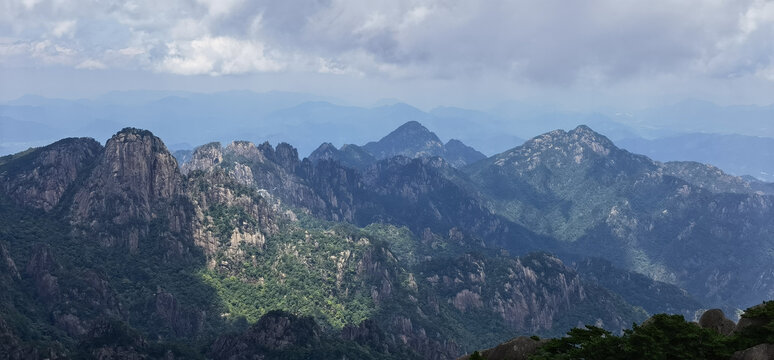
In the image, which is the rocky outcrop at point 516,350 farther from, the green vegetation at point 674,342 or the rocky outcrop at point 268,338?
the rocky outcrop at point 268,338

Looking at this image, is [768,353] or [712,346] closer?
[768,353]

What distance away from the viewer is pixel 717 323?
68.1m

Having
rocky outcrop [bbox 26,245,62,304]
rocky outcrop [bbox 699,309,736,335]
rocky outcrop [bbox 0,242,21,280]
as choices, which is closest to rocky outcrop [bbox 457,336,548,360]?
rocky outcrop [bbox 699,309,736,335]

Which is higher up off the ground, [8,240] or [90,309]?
[8,240]

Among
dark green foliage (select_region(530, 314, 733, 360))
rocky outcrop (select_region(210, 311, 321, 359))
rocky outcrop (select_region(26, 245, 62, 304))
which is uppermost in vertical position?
rocky outcrop (select_region(26, 245, 62, 304))

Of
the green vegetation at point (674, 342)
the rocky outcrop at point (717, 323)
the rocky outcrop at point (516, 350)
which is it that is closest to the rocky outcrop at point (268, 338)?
the rocky outcrop at point (516, 350)

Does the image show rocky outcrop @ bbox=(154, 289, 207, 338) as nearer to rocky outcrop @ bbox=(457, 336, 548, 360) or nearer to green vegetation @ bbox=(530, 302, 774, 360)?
rocky outcrop @ bbox=(457, 336, 548, 360)

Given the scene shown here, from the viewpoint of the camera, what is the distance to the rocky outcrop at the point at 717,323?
6700 centimetres

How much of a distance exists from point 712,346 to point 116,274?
18477 centimetres

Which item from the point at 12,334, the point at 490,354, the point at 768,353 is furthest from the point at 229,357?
the point at 768,353

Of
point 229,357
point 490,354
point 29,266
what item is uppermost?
point 29,266

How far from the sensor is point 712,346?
191 ft

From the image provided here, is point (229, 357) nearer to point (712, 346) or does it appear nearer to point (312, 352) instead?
point (312, 352)

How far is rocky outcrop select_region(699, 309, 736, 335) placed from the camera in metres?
67.0
